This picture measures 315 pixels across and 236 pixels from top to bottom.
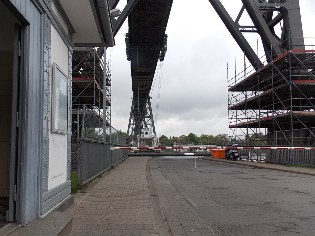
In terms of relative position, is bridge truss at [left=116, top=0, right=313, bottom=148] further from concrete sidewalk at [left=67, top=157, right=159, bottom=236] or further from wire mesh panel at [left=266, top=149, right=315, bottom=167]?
concrete sidewalk at [left=67, top=157, right=159, bottom=236]

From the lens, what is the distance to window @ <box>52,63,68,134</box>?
610 centimetres

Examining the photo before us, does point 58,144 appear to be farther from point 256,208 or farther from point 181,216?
point 256,208

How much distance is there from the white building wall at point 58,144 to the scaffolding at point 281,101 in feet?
77.5

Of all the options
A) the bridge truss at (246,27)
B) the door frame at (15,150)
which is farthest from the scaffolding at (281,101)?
the door frame at (15,150)

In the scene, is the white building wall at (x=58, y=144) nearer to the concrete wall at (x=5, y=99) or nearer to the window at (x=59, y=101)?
the window at (x=59, y=101)

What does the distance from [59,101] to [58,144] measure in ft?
2.04

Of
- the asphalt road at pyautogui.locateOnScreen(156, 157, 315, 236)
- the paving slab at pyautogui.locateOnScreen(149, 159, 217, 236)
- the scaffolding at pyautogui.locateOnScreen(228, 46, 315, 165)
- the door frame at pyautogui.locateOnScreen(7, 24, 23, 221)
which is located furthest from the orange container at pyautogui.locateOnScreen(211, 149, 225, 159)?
the door frame at pyautogui.locateOnScreen(7, 24, 23, 221)

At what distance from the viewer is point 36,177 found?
520 centimetres

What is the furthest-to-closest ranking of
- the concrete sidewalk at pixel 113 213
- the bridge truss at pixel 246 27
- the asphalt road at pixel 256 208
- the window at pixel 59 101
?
1. the bridge truss at pixel 246 27
2. the asphalt road at pixel 256 208
3. the concrete sidewalk at pixel 113 213
4. the window at pixel 59 101

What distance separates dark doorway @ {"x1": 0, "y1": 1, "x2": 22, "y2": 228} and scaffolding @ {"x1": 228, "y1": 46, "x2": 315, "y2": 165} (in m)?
24.5

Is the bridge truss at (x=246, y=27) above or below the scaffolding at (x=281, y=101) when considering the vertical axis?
above

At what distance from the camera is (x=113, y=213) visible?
28.4 feet

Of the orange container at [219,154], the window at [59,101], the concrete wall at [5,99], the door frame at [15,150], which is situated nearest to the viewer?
the door frame at [15,150]

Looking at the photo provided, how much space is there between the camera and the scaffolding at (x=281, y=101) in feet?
98.5
